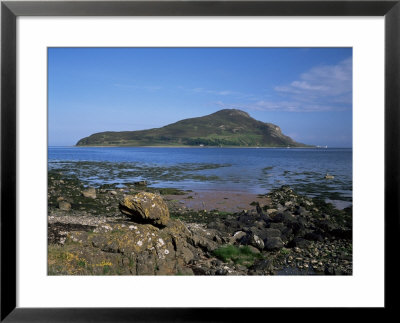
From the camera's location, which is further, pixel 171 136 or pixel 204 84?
pixel 171 136

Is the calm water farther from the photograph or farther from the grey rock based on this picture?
the grey rock

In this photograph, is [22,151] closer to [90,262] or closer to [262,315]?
[90,262]

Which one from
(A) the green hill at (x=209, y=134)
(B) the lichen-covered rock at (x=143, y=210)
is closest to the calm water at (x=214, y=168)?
(A) the green hill at (x=209, y=134)

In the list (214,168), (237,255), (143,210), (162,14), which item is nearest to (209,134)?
(214,168)

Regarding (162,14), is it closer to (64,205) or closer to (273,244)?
(64,205)

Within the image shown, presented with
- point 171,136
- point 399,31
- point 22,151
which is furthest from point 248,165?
point 22,151
